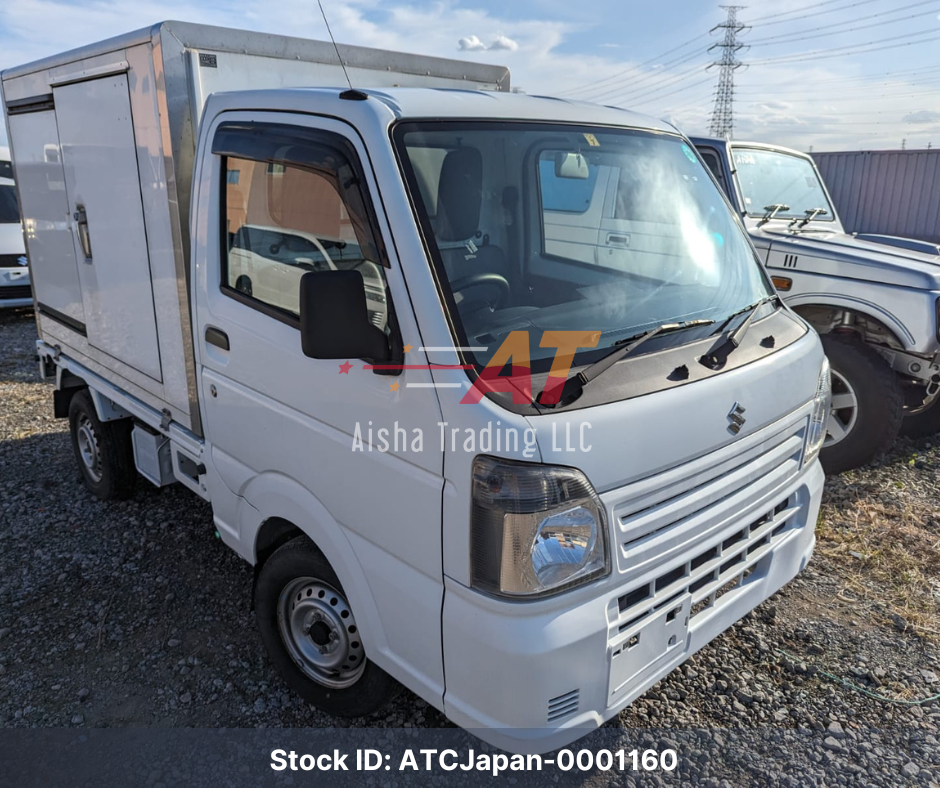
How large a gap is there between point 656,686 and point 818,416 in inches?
52.5

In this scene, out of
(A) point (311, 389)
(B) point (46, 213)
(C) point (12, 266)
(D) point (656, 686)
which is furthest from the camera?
(C) point (12, 266)

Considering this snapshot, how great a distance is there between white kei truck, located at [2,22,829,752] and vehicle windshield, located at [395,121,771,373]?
0.01 metres

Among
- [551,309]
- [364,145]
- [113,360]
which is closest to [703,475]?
[551,309]

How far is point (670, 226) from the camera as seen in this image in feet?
9.44

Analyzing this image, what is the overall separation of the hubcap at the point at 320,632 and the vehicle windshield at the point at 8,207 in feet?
35.0

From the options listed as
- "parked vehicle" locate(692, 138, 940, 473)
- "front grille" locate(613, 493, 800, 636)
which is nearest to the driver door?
"front grille" locate(613, 493, 800, 636)

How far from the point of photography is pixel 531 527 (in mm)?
1896

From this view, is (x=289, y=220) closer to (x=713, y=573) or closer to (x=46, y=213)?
(x=713, y=573)

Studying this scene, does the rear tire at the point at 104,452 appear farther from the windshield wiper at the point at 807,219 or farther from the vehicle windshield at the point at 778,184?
the windshield wiper at the point at 807,219

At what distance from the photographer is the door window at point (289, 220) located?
2.27m

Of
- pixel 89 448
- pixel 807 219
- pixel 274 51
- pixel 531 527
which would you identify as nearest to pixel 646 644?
pixel 531 527

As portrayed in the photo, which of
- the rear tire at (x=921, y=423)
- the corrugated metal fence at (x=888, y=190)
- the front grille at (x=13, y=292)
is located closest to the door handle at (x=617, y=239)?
the rear tire at (x=921, y=423)

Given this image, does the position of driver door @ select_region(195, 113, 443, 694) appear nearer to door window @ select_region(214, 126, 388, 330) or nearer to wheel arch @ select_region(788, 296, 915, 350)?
door window @ select_region(214, 126, 388, 330)

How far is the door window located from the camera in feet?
7.45
